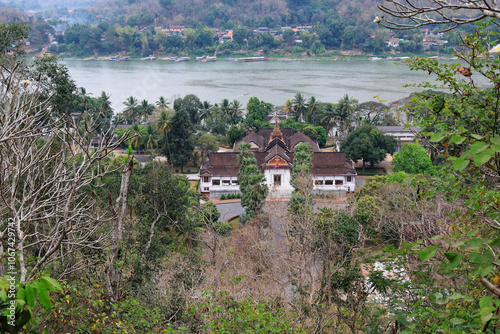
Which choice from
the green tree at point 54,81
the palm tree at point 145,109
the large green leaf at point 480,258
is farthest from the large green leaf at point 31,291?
the palm tree at point 145,109

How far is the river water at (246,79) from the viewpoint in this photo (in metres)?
49.3

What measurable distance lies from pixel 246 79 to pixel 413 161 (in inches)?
1532

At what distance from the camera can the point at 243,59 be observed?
8125cm

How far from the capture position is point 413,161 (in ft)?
78.6

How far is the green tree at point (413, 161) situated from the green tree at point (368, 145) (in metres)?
4.02

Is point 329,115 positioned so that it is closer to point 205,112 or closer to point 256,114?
point 256,114

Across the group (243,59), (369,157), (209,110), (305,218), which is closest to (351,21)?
(243,59)

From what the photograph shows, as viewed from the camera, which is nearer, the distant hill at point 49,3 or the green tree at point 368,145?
the green tree at point 368,145

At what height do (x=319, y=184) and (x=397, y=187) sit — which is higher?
(x=397, y=187)

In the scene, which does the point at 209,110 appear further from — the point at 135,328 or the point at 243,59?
the point at 243,59

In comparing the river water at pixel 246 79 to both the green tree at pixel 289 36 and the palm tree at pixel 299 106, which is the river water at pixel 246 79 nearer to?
the palm tree at pixel 299 106

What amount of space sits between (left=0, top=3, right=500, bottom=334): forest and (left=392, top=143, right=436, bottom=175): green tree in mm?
72

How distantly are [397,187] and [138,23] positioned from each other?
303 feet

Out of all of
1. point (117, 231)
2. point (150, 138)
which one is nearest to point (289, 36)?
point (150, 138)
